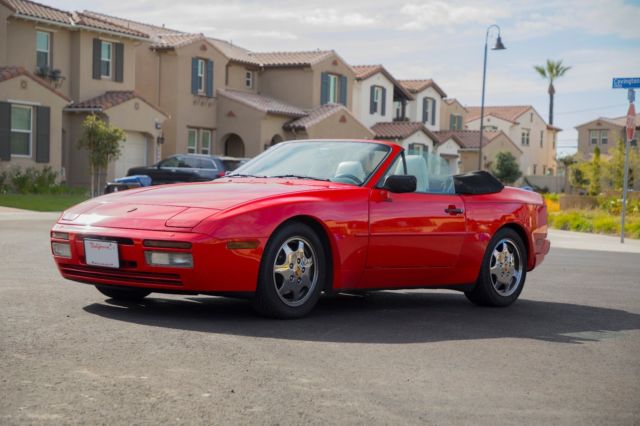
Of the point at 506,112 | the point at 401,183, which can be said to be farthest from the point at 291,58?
the point at 401,183

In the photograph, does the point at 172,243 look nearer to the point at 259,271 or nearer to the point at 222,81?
the point at 259,271

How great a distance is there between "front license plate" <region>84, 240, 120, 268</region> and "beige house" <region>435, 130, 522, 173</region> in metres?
58.3

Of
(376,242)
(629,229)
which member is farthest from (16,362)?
(629,229)

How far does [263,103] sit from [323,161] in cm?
3766

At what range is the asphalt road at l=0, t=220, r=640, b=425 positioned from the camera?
4.89m

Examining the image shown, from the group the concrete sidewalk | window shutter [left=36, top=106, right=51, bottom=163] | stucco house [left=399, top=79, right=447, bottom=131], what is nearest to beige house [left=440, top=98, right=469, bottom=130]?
stucco house [left=399, top=79, right=447, bottom=131]

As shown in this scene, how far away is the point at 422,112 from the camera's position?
6562cm

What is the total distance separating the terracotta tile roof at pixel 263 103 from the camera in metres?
45.1

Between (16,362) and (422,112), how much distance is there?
61.0 m

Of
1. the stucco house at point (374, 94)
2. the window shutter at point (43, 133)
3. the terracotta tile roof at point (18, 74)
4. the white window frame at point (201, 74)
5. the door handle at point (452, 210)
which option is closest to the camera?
the door handle at point (452, 210)

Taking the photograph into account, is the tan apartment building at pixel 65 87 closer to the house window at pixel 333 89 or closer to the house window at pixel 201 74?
the house window at pixel 201 74

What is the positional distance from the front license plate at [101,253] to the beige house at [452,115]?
6563cm

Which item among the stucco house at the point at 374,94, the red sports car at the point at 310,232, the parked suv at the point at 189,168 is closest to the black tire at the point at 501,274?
the red sports car at the point at 310,232

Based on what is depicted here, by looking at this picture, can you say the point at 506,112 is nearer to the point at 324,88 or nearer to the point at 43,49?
the point at 324,88
